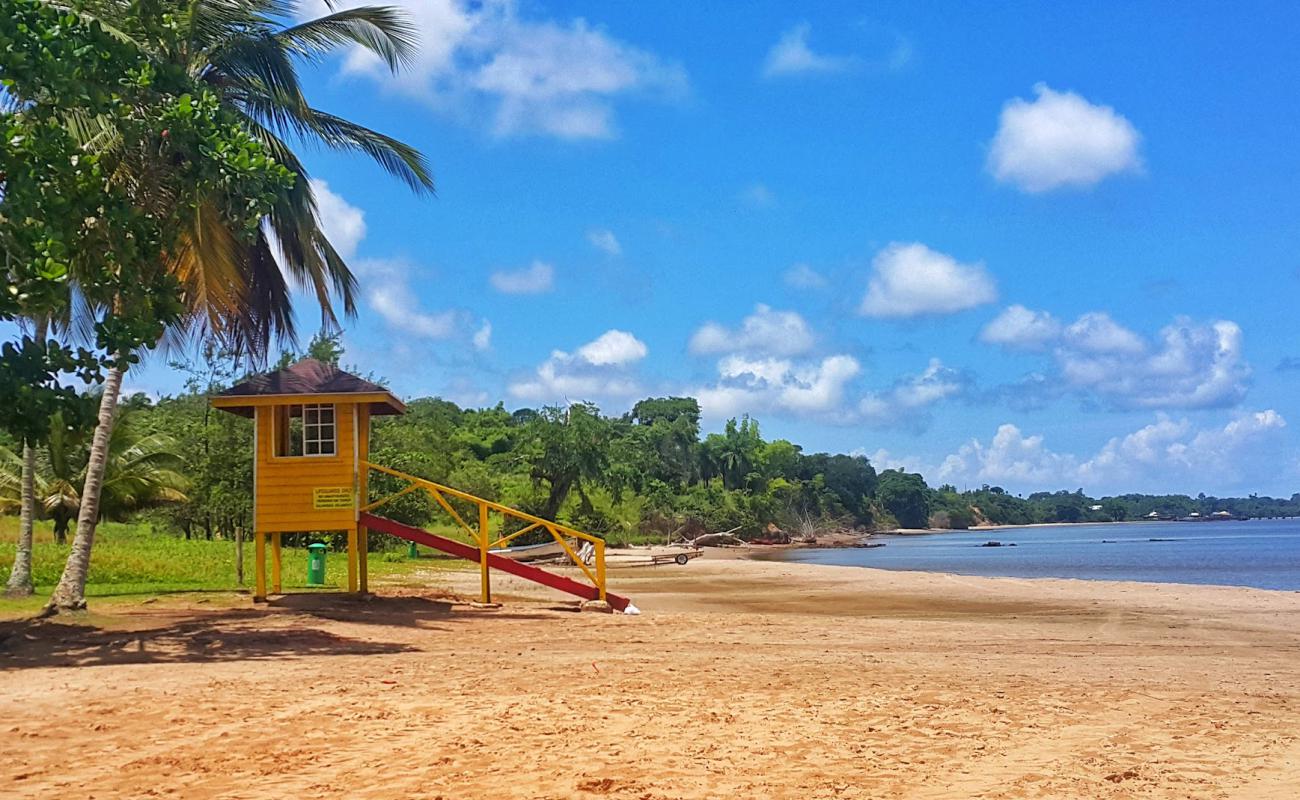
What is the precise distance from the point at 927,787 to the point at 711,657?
5.48m

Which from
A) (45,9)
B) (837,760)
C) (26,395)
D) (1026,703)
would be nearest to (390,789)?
(837,760)

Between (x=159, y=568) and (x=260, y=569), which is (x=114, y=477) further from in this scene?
(x=260, y=569)

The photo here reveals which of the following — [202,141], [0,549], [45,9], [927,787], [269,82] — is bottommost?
[927,787]

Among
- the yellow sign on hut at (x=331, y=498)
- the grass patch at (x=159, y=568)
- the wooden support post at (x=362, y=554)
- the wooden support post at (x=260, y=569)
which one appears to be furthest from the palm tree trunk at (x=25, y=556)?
the wooden support post at (x=362, y=554)

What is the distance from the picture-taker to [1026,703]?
29.5ft

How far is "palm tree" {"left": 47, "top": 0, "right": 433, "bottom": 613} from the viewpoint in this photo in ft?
48.0

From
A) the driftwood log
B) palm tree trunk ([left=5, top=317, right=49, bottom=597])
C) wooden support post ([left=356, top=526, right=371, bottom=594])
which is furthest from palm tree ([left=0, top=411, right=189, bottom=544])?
the driftwood log

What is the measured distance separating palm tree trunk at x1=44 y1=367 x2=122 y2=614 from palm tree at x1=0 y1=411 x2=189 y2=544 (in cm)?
1543

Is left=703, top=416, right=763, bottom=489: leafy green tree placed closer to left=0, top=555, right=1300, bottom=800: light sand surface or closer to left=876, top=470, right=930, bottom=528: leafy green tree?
left=876, top=470, right=930, bottom=528: leafy green tree

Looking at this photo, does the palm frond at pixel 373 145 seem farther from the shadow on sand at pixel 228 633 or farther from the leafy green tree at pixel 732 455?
the leafy green tree at pixel 732 455

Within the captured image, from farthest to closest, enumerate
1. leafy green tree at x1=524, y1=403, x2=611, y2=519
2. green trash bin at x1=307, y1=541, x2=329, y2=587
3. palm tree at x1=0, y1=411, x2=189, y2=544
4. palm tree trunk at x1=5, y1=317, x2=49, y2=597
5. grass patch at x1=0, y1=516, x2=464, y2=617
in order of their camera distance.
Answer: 1. leafy green tree at x1=524, y1=403, x2=611, y2=519
2. palm tree at x1=0, y1=411, x2=189, y2=544
3. green trash bin at x1=307, y1=541, x2=329, y2=587
4. grass patch at x1=0, y1=516, x2=464, y2=617
5. palm tree trunk at x1=5, y1=317, x2=49, y2=597

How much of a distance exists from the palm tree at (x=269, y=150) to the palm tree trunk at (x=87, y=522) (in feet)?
0.05

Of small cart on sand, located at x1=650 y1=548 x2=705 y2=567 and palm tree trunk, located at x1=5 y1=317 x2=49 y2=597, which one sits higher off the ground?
palm tree trunk, located at x1=5 y1=317 x2=49 y2=597

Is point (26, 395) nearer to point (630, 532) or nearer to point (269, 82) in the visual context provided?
point (269, 82)
